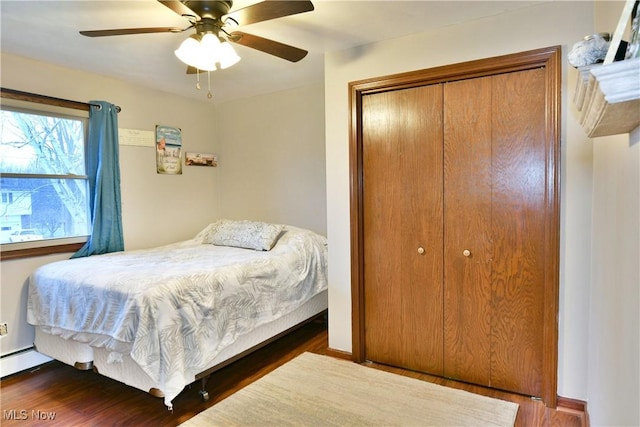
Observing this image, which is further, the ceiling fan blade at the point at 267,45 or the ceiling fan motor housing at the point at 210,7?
the ceiling fan blade at the point at 267,45

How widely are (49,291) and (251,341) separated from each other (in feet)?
4.68

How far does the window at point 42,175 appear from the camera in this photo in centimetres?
276

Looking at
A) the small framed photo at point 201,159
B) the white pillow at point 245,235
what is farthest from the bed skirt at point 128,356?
the small framed photo at point 201,159

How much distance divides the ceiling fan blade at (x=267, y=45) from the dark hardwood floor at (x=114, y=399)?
213 centimetres

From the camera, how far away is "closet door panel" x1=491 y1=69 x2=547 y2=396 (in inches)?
85.8

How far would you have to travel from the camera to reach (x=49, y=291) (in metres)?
2.56

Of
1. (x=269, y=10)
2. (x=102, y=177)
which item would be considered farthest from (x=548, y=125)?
(x=102, y=177)

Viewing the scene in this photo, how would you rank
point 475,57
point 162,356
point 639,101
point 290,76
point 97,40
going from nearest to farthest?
point 639,101
point 162,356
point 475,57
point 97,40
point 290,76

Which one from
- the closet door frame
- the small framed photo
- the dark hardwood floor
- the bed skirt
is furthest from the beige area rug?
the small framed photo

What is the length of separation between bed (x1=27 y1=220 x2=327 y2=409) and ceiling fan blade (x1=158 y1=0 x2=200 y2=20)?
1.43 meters

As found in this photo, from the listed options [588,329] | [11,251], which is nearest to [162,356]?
[11,251]

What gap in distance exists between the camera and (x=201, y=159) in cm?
424

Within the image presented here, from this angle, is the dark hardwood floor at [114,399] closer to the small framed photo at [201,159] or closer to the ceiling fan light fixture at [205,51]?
the ceiling fan light fixture at [205,51]

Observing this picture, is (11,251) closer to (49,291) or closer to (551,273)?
(49,291)
